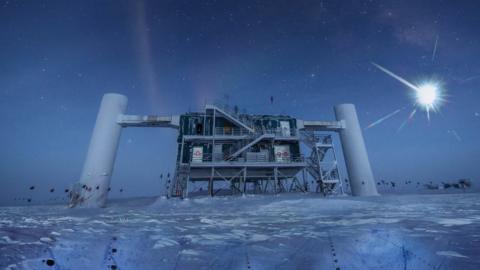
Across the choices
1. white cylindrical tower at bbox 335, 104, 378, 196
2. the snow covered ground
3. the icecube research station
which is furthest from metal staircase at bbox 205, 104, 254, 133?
the snow covered ground

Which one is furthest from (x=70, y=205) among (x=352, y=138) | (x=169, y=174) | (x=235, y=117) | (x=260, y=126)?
(x=352, y=138)

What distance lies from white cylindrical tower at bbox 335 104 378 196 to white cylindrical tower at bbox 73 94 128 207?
27.7 metres

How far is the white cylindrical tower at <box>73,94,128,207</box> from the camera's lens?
2141 cm

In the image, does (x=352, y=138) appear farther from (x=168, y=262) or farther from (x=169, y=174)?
(x=168, y=262)

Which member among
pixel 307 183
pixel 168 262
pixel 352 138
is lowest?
pixel 168 262

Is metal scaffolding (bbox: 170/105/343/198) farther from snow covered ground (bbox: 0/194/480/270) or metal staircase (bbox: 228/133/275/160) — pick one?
snow covered ground (bbox: 0/194/480/270)

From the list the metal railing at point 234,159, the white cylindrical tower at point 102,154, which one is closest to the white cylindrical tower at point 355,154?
the metal railing at point 234,159

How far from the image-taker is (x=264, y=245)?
420 centimetres

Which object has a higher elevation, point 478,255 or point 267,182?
point 267,182

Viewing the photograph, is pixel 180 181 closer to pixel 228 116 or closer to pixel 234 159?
pixel 234 159

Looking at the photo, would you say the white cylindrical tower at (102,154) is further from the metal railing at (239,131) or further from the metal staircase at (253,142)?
the metal staircase at (253,142)

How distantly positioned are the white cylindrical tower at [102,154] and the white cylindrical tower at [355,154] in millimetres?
27717

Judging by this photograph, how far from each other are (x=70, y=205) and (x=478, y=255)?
26870mm

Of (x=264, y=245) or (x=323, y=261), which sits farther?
(x=264, y=245)
